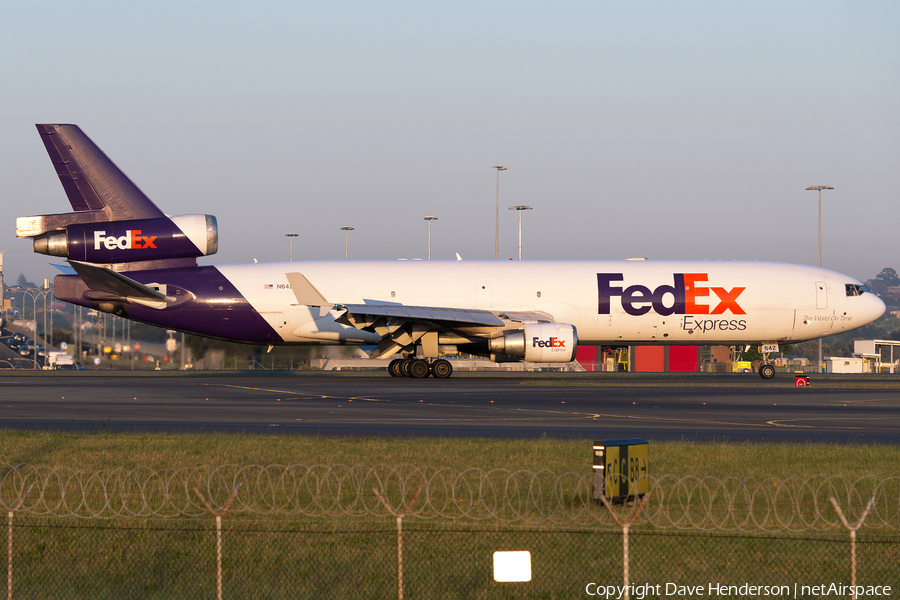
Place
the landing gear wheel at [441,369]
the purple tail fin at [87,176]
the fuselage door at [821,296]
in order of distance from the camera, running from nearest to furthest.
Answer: the purple tail fin at [87,176]
the landing gear wheel at [441,369]
the fuselage door at [821,296]

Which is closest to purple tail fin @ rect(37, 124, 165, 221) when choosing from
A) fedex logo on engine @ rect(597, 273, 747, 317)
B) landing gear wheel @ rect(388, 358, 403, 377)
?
landing gear wheel @ rect(388, 358, 403, 377)

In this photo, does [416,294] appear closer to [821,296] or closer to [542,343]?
[542,343]

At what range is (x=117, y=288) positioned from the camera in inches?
1599

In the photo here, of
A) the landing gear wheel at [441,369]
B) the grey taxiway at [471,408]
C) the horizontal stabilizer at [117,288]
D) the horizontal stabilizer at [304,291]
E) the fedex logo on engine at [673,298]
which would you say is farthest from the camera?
the fedex logo on engine at [673,298]

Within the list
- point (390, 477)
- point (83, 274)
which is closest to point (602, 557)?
point (390, 477)

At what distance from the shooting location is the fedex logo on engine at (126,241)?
41344 mm

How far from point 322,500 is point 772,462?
8.40 metres

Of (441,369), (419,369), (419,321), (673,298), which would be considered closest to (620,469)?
(419,321)

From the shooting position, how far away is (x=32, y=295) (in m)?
85.3

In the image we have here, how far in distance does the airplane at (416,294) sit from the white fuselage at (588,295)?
61 millimetres

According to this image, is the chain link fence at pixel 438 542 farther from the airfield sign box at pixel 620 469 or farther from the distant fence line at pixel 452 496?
the airfield sign box at pixel 620 469

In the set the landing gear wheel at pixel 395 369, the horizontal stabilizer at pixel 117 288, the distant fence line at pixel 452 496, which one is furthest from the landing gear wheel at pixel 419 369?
the distant fence line at pixel 452 496

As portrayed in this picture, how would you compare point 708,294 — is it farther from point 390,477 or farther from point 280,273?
point 390,477

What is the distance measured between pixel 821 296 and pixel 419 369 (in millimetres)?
20811
